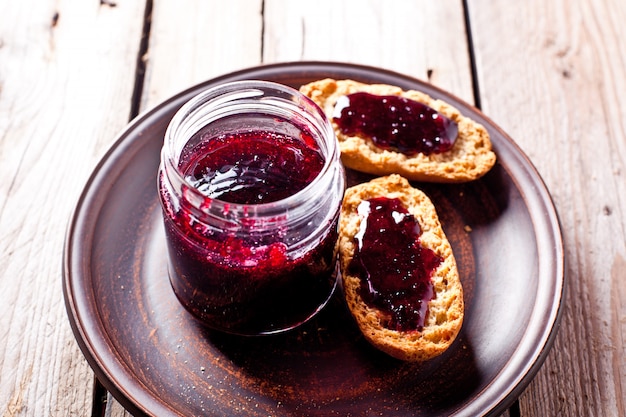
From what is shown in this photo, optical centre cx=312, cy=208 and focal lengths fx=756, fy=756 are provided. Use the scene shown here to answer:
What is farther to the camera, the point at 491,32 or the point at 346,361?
the point at 491,32

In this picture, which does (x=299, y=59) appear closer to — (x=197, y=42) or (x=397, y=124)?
(x=197, y=42)

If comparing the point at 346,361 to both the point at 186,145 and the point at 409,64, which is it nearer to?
the point at 186,145

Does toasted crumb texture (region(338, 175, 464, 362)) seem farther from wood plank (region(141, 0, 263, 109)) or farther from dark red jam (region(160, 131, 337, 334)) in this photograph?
wood plank (region(141, 0, 263, 109))

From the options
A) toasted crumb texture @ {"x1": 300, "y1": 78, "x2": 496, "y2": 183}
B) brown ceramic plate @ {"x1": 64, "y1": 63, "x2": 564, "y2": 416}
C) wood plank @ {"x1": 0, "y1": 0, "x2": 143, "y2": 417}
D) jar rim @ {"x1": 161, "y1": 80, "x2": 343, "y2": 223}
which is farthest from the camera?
toasted crumb texture @ {"x1": 300, "y1": 78, "x2": 496, "y2": 183}

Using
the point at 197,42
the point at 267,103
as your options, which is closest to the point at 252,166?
the point at 267,103

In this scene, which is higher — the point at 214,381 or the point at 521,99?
the point at 521,99

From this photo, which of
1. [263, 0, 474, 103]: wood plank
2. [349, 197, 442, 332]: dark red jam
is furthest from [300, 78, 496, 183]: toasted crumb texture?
[263, 0, 474, 103]: wood plank

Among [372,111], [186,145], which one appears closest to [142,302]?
[186,145]
